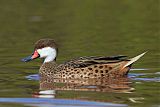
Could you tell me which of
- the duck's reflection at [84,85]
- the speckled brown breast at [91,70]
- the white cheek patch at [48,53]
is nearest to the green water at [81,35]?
the duck's reflection at [84,85]

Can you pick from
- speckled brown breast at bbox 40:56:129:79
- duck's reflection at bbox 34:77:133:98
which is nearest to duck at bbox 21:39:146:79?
speckled brown breast at bbox 40:56:129:79

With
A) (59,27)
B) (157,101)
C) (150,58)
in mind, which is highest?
(59,27)

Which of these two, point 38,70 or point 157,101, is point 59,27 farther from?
point 157,101

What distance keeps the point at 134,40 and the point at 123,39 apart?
21.0 inches

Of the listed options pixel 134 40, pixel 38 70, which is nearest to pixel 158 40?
pixel 134 40

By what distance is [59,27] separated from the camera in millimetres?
24625

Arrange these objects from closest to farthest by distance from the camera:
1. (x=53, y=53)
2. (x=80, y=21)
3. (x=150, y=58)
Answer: (x=53, y=53) → (x=150, y=58) → (x=80, y=21)

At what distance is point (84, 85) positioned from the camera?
14023 millimetres

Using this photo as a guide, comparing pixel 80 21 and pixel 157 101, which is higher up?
pixel 80 21

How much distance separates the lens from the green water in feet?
43.7

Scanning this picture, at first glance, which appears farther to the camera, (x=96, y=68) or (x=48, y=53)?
(x=48, y=53)

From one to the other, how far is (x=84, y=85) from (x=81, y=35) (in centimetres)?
849

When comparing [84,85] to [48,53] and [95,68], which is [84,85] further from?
[48,53]

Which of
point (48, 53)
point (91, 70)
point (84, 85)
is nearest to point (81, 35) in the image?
point (48, 53)
